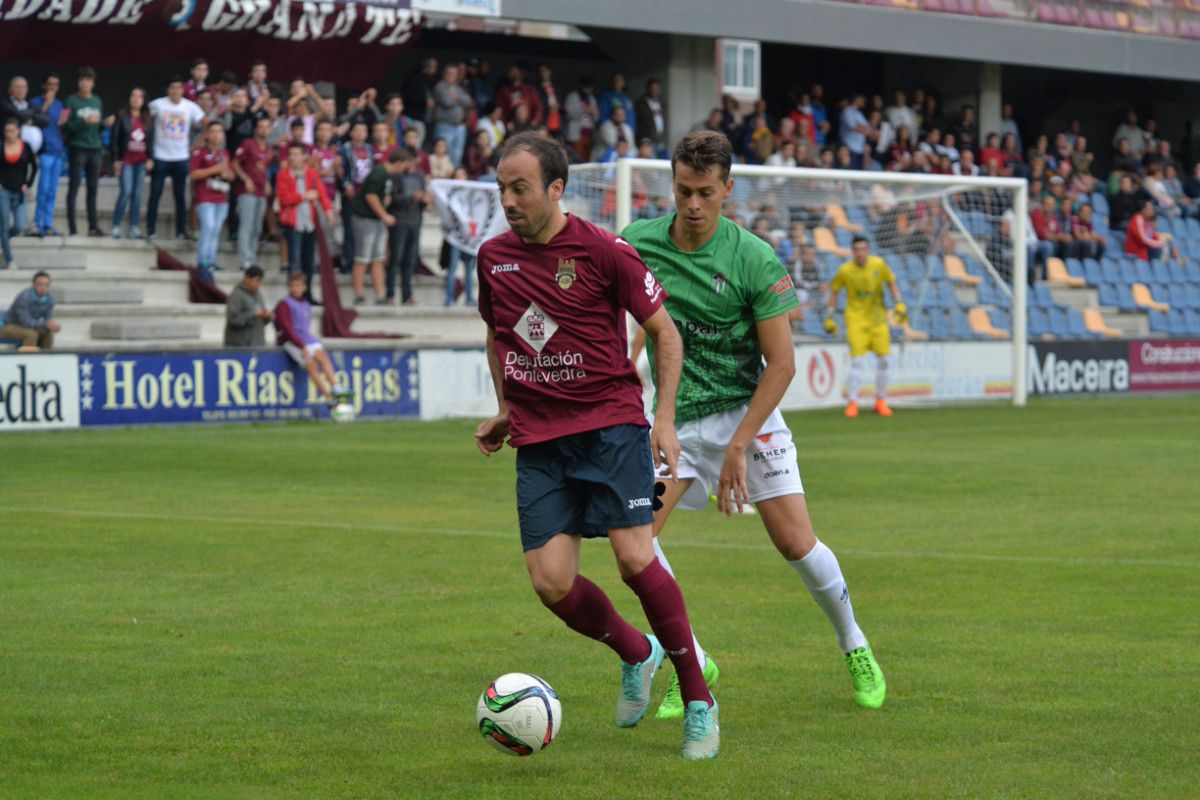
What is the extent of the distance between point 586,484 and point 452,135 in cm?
2165

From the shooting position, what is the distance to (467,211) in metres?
25.0

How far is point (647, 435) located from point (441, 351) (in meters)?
17.2

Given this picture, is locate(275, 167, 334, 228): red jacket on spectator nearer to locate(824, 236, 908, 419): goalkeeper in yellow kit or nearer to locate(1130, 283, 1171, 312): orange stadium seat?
locate(824, 236, 908, 419): goalkeeper in yellow kit

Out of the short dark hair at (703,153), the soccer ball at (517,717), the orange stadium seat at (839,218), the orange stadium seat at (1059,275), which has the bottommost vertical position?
the soccer ball at (517,717)

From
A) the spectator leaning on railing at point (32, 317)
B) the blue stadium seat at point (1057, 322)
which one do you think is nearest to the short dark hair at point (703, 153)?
the spectator leaning on railing at point (32, 317)

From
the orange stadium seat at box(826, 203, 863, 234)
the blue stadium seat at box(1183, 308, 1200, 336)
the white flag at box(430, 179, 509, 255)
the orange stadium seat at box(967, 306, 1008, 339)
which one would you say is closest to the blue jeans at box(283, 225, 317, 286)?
the white flag at box(430, 179, 509, 255)

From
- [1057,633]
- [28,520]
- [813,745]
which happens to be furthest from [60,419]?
[813,745]

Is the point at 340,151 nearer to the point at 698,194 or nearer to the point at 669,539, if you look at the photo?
the point at 669,539

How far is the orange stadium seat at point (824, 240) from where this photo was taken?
26.9 meters

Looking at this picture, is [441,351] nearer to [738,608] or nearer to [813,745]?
[738,608]

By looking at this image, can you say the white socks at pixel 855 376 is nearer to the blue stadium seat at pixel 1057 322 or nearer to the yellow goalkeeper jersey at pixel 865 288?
the yellow goalkeeper jersey at pixel 865 288

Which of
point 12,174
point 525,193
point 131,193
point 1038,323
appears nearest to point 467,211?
point 131,193

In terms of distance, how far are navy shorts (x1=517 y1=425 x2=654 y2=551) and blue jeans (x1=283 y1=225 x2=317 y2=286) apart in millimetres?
18656

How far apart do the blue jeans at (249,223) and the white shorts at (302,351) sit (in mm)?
2973
